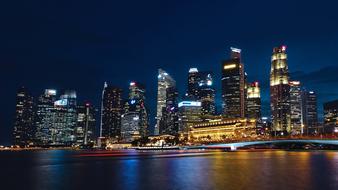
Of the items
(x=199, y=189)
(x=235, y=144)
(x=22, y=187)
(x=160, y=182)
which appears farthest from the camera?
(x=235, y=144)

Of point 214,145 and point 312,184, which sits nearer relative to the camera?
point 312,184

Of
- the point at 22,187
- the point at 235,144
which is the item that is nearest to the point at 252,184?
the point at 22,187

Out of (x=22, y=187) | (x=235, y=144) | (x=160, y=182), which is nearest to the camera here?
(x=22, y=187)

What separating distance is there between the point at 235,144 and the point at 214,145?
36.7 ft

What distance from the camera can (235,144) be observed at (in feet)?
577

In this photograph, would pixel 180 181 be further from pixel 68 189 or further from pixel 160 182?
pixel 68 189

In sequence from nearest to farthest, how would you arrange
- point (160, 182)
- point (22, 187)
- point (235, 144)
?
point (22, 187) < point (160, 182) < point (235, 144)

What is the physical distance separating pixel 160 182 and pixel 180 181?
212 centimetres

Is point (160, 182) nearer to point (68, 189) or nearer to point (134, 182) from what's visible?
point (134, 182)

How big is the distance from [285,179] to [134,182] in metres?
15.2

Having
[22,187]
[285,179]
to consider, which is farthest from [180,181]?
[22,187]

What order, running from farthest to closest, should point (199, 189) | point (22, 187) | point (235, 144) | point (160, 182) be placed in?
1. point (235, 144)
2. point (160, 182)
3. point (22, 187)
4. point (199, 189)

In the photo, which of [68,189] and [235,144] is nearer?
[68,189]

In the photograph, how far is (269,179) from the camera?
4019 centimetres
